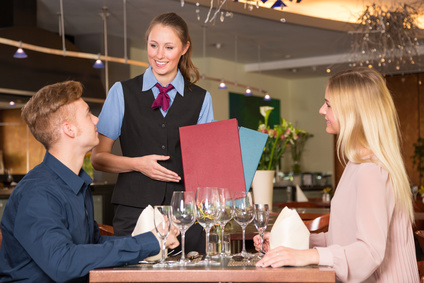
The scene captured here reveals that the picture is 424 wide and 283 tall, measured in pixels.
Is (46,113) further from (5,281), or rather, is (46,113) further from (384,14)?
(384,14)

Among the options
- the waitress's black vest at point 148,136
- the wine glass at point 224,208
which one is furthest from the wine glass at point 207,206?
the waitress's black vest at point 148,136

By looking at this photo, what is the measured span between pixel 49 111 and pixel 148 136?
1.90ft

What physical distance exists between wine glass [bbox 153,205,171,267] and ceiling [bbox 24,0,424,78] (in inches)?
188

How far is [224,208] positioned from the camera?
177cm

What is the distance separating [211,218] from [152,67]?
86cm

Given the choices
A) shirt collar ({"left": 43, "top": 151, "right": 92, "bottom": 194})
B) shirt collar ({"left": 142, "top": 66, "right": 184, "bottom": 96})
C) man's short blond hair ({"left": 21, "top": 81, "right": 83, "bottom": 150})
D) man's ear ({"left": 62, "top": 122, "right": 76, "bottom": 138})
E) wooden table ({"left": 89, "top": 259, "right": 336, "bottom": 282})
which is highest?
shirt collar ({"left": 142, "top": 66, "right": 184, "bottom": 96})

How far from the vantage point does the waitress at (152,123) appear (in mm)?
2273

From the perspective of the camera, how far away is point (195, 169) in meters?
2.09

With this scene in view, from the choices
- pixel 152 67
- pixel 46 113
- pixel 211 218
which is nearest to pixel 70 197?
pixel 46 113

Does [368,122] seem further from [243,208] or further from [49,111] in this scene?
[49,111]

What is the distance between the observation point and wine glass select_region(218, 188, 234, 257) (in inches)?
70.0


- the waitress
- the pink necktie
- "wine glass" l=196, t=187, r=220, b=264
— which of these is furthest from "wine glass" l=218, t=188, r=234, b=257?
the pink necktie

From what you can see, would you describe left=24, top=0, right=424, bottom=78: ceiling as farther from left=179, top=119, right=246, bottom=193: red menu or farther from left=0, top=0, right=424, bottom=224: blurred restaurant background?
left=179, top=119, right=246, bottom=193: red menu

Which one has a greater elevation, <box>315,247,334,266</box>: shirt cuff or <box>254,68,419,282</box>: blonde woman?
<box>254,68,419,282</box>: blonde woman
